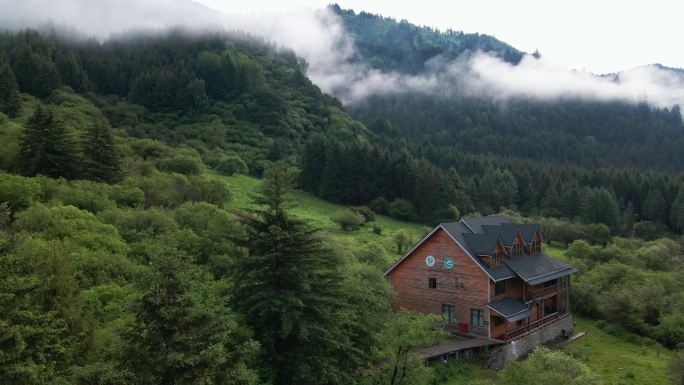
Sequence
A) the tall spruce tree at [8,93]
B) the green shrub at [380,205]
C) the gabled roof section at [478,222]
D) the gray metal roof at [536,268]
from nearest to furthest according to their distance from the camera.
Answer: the gray metal roof at [536,268], the gabled roof section at [478,222], the tall spruce tree at [8,93], the green shrub at [380,205]

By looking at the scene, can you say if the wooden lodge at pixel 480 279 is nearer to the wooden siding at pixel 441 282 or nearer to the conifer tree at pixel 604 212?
the wooden siding at pixel 441 282

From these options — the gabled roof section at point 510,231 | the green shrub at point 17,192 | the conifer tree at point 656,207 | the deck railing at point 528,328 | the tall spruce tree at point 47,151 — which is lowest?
the conifer tree at point 656,207

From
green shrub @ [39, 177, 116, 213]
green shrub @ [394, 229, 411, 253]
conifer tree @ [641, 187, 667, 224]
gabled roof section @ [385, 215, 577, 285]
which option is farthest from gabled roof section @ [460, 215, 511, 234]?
conifer tree @ [641, 187, 667, 224]

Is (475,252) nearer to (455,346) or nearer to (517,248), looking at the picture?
(517,248)

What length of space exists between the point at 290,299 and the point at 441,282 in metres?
25.6

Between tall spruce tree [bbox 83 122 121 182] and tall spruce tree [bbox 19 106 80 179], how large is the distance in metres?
1.84

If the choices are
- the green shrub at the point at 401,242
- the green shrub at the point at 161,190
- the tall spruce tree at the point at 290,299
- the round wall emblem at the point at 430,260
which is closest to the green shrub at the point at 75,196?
the green shrub at the point at 161,190

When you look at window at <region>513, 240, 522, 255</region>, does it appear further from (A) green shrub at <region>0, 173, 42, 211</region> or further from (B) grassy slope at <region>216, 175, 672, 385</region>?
(A) green shrub at <region>0, 173, 42, 211</region>

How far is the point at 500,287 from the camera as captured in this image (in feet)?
149

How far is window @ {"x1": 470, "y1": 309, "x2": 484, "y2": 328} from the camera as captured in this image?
145 feet

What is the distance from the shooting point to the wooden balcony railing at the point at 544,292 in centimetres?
4800

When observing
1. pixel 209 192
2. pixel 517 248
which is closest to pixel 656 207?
pixel 517 248

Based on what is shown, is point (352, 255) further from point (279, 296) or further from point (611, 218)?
point (611, 218)

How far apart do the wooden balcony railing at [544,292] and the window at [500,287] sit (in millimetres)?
3866
